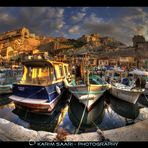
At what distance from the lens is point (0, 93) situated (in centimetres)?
737

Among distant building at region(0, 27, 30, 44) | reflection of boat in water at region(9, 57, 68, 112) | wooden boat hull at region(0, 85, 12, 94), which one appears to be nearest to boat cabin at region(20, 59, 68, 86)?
reflection of boat in water at region(9, 57, 68, 112)

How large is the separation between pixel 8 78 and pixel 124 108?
5388 mm

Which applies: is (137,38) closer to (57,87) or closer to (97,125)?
(97,125)

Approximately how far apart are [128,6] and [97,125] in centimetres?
258

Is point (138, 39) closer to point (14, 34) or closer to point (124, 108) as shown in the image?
point (14, 34)

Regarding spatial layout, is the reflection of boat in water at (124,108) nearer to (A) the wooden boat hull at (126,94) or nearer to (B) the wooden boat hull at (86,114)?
(A) the wooden boat hull at (126,94)

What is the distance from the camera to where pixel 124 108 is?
18.7 ft

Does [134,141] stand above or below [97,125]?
above

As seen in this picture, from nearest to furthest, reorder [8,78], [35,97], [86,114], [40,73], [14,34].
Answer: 1. [14,34]
2. [35,97]
3. [86,114]
4. [40,73]
5. [8,78]

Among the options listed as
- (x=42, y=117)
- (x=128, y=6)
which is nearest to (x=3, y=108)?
(x=42, y=117)

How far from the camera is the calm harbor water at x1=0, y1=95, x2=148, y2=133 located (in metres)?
4.17

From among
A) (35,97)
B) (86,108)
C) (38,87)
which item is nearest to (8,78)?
(35,97)
